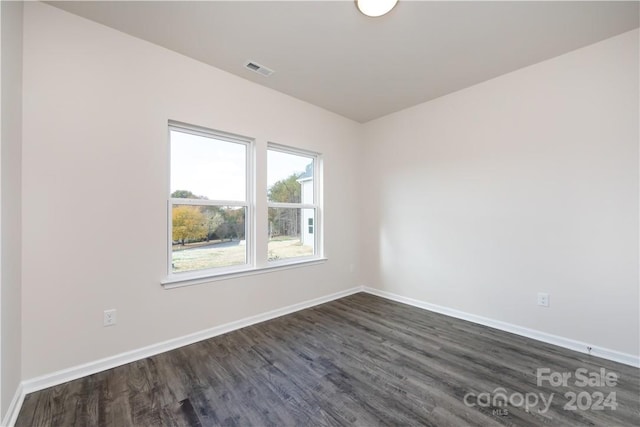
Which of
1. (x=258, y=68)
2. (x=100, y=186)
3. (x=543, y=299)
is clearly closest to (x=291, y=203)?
(x=258, y=68)

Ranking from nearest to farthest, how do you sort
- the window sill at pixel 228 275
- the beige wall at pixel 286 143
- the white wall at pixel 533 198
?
the beige wall at pixel 286 143
the white wall at pixel 533 198
the window sill at pixel 228 275

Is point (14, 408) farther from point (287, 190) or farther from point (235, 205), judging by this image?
point (287, 190)

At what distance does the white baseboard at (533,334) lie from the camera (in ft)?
6.97

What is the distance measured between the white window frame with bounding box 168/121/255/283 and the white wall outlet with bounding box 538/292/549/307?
2979 mm

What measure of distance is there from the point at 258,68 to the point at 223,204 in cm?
147

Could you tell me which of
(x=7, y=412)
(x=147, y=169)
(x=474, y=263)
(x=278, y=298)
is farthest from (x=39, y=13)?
(x=474, y=263)

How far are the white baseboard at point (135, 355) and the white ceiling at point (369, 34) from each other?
8.74ft

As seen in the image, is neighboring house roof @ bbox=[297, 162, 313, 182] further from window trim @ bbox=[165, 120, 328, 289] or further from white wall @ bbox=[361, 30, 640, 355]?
white wall @ bbox=[361, 30, 640, 355]

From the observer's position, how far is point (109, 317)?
2.05 metres

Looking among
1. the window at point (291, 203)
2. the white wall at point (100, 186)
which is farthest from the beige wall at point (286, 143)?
the window at point (291, 203)

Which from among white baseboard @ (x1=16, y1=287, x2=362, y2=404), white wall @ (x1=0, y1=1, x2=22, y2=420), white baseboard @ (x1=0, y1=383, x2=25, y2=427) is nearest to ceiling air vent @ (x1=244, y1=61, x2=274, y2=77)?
white wall @ (x1=0, y1=1, x2=22, y2=420)

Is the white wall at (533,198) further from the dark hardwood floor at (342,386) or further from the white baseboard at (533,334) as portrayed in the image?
the dark hardwood floor at (342,386)

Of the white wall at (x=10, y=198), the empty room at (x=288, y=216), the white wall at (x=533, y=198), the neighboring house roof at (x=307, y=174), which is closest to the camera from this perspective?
the white wall at (x=10, y=198)

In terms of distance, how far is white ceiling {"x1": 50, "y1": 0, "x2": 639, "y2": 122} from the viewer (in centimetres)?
191
